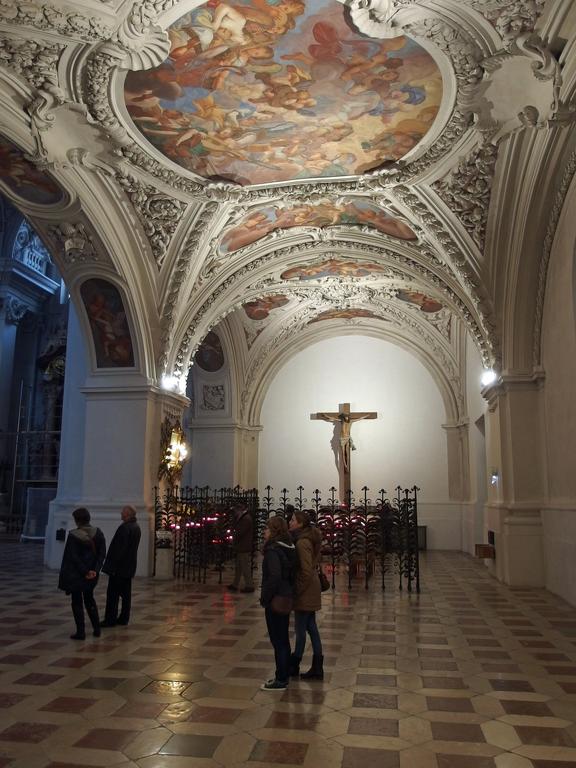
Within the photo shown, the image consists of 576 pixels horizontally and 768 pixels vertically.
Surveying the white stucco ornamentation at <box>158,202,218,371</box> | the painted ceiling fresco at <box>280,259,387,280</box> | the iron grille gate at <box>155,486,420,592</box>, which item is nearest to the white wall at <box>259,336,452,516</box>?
the painted ceiling fresco at <box>280,259,387,280</box>

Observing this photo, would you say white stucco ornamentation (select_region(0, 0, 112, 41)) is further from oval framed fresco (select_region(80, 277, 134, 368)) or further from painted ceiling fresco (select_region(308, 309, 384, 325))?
painted ceiling fresco (select_region(308, 309, 384, 325))

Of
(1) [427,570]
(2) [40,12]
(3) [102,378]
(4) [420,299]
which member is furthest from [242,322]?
(2) [40,12]

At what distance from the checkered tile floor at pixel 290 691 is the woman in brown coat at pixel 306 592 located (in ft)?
0.67

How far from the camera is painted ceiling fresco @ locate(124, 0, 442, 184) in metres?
7.54

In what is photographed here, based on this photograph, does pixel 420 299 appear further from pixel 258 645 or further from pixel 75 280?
pixel 258 645

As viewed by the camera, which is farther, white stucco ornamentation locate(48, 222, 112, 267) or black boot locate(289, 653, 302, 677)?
white stucco ornamentation locate(48, 222, 112, 267)

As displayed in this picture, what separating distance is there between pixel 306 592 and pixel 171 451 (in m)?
9.09

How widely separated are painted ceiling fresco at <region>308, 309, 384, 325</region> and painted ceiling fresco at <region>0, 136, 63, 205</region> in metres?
10.2

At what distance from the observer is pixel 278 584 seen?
17.2 ft

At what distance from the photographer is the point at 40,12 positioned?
23.3ft

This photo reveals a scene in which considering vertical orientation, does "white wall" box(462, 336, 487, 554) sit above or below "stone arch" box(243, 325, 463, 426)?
below

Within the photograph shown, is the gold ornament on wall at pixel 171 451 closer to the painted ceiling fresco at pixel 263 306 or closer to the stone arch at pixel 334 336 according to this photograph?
the painted ceiling fresco at pixel 263 306

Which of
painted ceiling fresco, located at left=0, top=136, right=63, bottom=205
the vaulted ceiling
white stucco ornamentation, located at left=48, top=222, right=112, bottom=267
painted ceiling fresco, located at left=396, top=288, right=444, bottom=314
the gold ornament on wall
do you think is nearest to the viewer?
the vaulted ceiling

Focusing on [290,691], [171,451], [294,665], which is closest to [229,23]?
[294,665]
